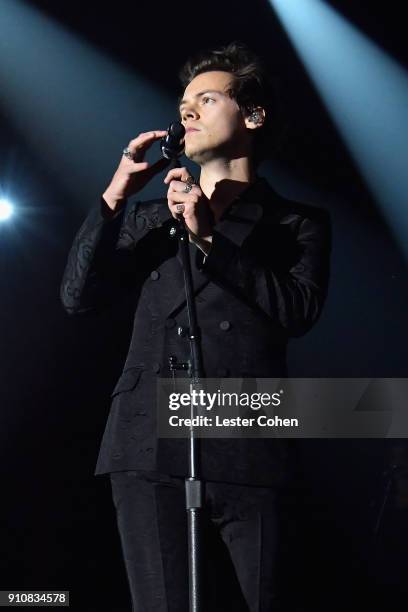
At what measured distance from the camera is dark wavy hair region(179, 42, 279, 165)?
2.16 metres

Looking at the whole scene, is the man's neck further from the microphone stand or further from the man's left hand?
the microphone stand

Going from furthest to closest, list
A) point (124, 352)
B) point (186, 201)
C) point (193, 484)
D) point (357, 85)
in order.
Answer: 1. point (357, 85)
2. point (124, 352)
3. point (186, 201)
4. point (193, 484)

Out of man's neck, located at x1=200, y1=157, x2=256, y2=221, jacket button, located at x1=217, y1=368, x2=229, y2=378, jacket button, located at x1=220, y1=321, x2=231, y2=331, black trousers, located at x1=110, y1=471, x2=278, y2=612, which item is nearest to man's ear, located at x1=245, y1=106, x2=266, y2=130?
man's neck, located at x1=200, y1=157, x2=256, y2=221

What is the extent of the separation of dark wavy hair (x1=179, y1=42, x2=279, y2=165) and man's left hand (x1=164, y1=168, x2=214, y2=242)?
1.63ft

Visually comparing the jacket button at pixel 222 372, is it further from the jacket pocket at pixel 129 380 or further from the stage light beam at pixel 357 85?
the stage light beam at pixel 357 85

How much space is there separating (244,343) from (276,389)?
116 mm

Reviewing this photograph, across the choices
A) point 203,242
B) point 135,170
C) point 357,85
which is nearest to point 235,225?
point 203,242

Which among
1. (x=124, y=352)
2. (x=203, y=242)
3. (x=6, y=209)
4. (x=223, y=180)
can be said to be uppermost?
(x=6, y=209)

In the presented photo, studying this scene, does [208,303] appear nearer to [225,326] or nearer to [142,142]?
[225,326]

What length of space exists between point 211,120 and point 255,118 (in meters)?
0.18

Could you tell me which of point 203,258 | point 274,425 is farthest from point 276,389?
point 203,258

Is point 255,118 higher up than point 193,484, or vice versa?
point 255,118

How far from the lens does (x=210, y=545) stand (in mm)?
1706

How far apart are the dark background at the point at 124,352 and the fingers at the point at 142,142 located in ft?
6.72
